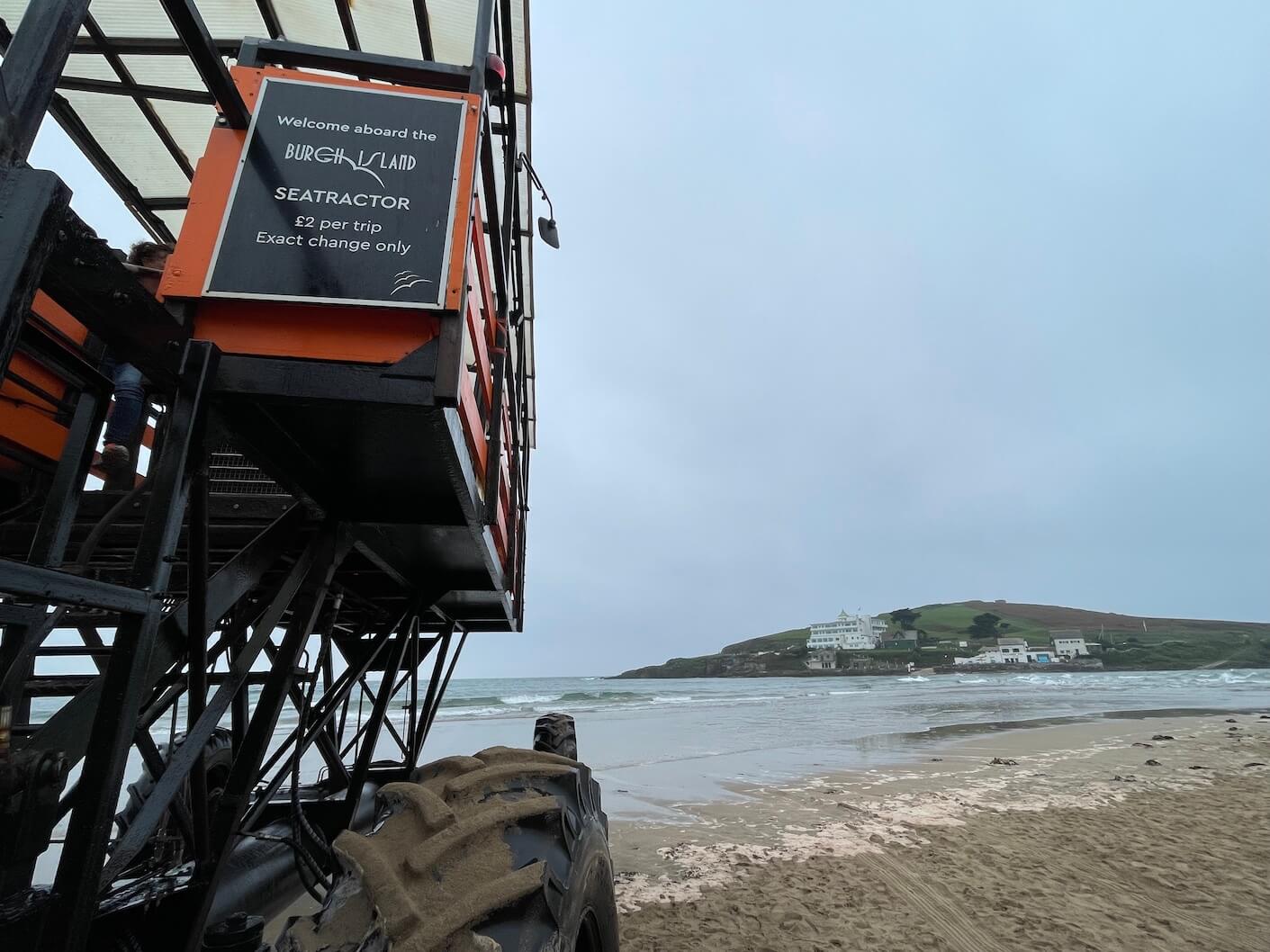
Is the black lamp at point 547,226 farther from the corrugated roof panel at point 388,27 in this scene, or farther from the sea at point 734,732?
the sea at point 734,732

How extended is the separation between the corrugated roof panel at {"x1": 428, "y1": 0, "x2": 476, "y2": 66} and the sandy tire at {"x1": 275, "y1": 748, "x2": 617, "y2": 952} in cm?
367

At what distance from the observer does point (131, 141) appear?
393cm

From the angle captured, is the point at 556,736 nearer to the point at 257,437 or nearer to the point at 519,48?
the point at 257,437

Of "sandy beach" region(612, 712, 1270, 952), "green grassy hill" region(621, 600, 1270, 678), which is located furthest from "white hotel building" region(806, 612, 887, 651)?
"sandy beach" region(612, 712, 1270, 952)

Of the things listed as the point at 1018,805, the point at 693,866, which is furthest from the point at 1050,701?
the point at 693,866

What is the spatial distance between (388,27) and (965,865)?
27.1 ft

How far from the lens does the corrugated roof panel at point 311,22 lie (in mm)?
3619

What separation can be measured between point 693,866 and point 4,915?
624 cm

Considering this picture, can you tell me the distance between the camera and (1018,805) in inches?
362

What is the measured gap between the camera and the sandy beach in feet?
15.8

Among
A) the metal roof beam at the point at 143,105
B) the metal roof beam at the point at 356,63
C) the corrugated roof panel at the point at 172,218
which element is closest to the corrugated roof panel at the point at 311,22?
the metal roof beam at the point at 143,105

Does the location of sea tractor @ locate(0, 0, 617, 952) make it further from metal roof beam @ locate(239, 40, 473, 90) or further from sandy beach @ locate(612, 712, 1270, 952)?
sandy beach @ locate(612, 712, 1270, 952)

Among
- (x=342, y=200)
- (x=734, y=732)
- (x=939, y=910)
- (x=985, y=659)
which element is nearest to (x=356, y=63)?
(x=342, y=200)

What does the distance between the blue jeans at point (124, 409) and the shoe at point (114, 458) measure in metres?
0.17
